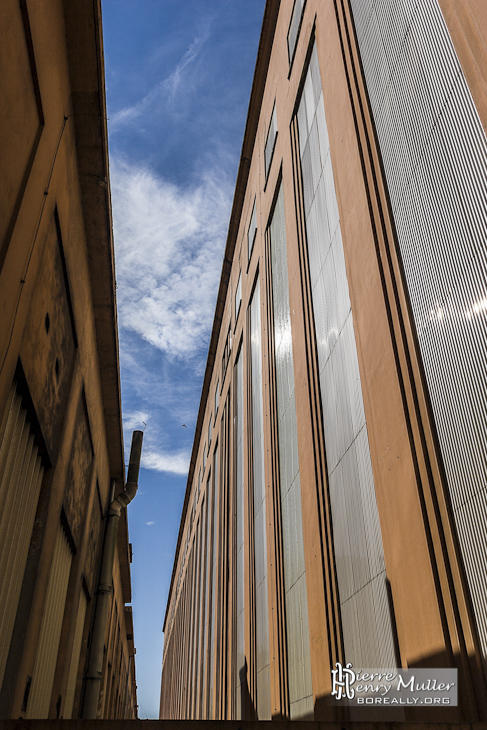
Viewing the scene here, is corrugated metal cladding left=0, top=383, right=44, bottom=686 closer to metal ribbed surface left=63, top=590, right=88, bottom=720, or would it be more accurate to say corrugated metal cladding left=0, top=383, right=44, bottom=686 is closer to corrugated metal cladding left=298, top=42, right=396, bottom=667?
corrugated metal cladding left=298, top=42, right=396, bottom=667

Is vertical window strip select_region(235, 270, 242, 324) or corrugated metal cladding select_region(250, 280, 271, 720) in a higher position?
vertical window strip select_region(235, 270, 242, 324)

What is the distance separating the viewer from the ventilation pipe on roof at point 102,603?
52.6 ft

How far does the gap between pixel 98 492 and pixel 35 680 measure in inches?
290

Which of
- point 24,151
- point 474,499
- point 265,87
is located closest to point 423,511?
point 474,499

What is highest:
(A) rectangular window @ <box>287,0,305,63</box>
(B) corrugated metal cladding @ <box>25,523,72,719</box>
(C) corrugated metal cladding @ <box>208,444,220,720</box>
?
(A) rectangular window @ <box>287,0,305,63</box>

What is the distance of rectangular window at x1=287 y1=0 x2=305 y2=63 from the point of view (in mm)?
13867

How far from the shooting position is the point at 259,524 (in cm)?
1466

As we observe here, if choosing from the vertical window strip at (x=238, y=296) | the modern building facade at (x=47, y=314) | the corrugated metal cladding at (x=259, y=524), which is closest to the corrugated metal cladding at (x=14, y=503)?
the modern building facade at (x=47, y=314)

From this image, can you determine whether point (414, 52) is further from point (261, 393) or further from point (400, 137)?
point (261, 393)

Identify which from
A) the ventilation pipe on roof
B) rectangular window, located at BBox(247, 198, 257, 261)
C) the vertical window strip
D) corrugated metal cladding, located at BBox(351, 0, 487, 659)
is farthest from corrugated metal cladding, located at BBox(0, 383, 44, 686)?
the vertical window strip

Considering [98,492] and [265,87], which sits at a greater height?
[265,87]

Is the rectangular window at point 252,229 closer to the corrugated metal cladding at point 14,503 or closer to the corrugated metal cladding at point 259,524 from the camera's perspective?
the corrugated metal cladding at point 259,524

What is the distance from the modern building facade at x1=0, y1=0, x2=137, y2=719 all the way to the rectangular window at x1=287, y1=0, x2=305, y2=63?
23.4 ft

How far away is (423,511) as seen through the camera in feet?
19.2
